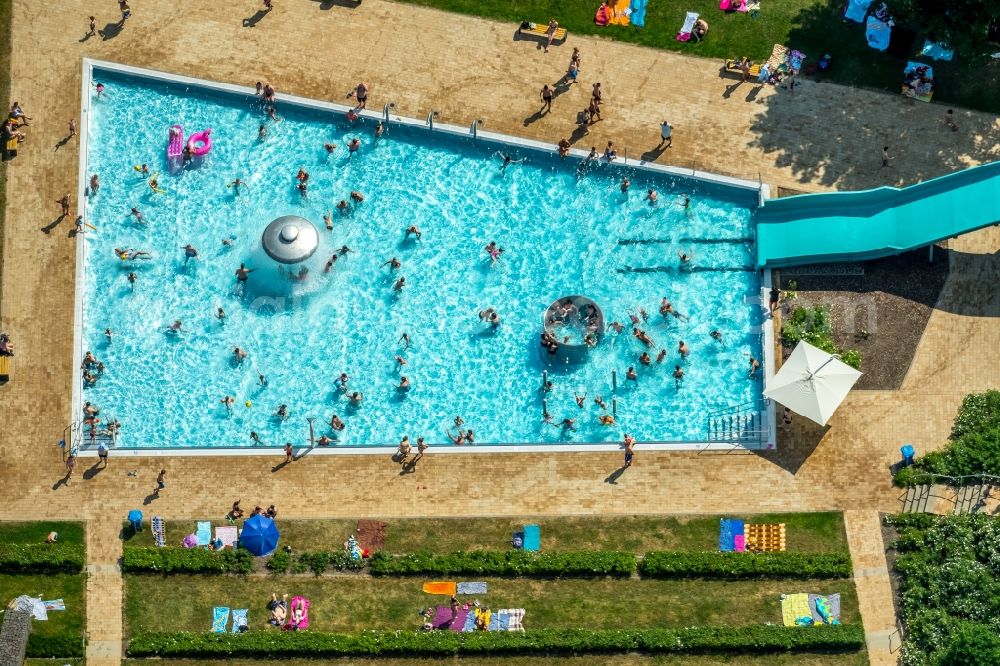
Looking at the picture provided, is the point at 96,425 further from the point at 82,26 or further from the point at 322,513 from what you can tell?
the point at 82,26

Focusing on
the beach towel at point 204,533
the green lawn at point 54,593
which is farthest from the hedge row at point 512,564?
the green lawn at point 54,593

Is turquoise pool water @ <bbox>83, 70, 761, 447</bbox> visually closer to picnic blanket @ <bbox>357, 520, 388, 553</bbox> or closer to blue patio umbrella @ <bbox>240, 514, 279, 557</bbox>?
picnic blanket @ <bbox>357, 520, 388, 553</bbox>

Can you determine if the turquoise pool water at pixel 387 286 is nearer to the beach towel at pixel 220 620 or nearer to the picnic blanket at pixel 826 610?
the beach towel at pixel 220 620

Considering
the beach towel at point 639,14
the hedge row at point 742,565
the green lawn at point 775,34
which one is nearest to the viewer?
the hedge row at point 742,565

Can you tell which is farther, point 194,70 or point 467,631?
point 194,70

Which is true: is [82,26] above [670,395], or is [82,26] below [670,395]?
above

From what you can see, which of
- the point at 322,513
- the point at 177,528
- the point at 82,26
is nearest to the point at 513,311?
the point at 322,513

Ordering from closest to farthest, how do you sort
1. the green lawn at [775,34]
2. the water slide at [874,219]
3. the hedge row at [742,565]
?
the hedge row at [742,565]
the water slide at [874,219]
the green lawn at [775,34]
